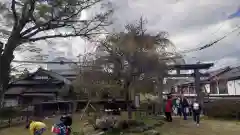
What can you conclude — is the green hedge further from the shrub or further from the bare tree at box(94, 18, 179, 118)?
the shrub

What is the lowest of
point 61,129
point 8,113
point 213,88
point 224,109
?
point 8,113

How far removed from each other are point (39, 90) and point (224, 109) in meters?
23.3

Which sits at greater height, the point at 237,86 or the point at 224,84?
the point at 224,84

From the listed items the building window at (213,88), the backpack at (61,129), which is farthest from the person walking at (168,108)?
the building window at (213,88)

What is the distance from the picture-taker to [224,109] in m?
19.7

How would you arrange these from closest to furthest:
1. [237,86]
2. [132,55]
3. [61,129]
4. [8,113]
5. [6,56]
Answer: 1. [61,129]
2. [6,56]
3. [132,55]
4. [8,113]
5. [237,86]

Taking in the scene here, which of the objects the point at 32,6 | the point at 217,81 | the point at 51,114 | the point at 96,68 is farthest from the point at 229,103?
the point at 51,114

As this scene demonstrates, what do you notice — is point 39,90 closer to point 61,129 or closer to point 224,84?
point 224,84

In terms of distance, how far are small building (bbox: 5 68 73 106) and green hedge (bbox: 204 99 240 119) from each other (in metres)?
19.1

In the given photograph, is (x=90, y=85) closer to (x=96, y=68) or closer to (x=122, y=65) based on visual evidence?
(x=96, y=68)

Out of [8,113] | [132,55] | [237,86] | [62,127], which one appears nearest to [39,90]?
[8,113]

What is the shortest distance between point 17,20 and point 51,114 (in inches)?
639

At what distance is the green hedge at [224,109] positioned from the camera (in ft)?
62.3

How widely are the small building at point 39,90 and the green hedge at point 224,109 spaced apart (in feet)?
62.8
